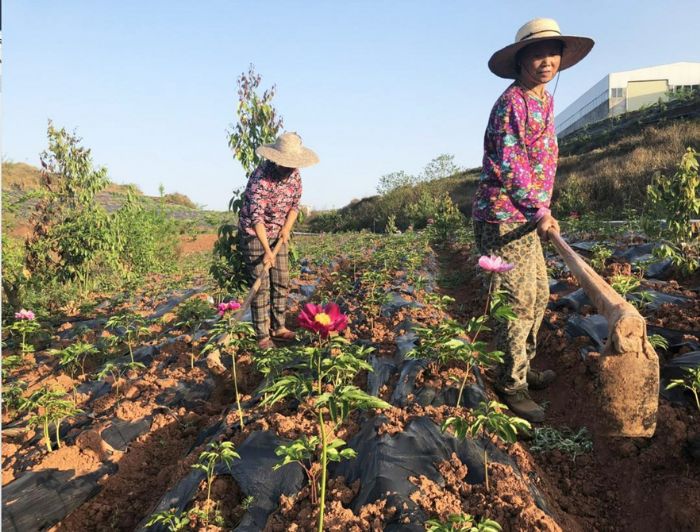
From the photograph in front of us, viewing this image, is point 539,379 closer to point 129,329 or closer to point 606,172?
point 129,329

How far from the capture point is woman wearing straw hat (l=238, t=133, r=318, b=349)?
3.75 m

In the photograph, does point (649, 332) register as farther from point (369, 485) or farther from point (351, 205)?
point (351, 205)

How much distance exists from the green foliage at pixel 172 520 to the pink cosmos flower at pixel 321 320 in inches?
35.6

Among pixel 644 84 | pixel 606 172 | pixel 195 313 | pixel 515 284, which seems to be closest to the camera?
pixel 515 284

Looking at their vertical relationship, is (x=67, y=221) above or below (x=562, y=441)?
above

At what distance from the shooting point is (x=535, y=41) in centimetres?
242

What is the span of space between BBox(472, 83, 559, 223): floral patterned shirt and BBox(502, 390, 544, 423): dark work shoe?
1105 millimetres

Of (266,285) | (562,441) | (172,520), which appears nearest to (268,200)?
(266,285)

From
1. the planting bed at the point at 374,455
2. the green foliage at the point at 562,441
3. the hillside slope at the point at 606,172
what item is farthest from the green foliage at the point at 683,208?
the hillside slope at the point at 606,172

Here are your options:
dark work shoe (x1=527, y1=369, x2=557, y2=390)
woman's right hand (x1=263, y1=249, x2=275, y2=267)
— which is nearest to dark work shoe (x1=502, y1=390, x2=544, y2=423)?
dark work shoe (x1=527, y1=369, x2=557, y2=390)

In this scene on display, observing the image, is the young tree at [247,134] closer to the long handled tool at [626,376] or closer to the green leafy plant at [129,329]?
the green leafy plant at [129,329]

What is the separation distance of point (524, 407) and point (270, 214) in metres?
2.56

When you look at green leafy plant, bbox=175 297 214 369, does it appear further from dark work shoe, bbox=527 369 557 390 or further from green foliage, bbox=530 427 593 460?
green foliage, bbox=530 427 593 460

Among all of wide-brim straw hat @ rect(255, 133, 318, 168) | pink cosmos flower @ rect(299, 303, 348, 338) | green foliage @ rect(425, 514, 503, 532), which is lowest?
green foliage @ rect(425, 514, 503, 532)
